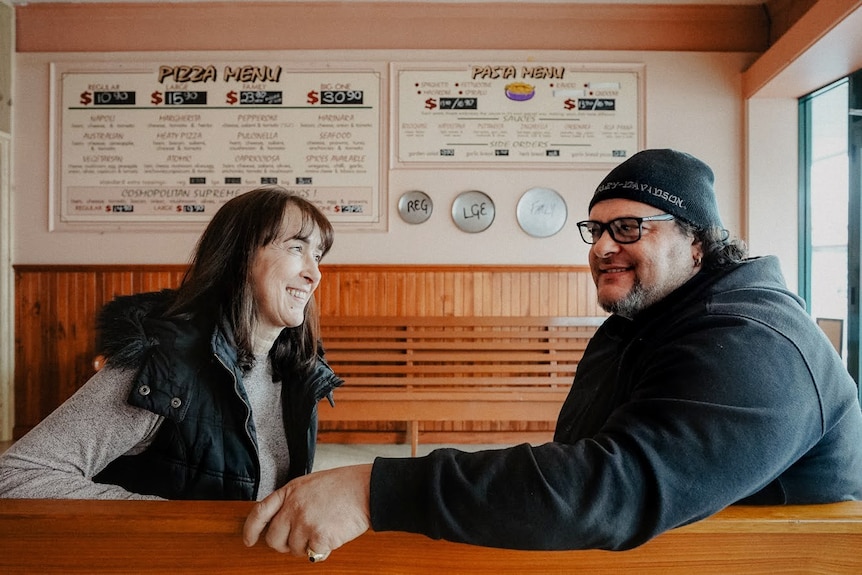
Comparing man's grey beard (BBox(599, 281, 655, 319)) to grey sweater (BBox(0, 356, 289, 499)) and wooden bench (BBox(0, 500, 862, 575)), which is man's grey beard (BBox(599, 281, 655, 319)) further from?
grey sweater (BBox(0, 356, 289, 499))

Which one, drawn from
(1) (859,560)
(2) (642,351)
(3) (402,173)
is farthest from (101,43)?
(1) (859,560)

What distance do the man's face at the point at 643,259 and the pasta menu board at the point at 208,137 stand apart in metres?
3.30

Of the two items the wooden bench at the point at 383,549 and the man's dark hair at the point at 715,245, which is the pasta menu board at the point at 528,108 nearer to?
the man's dark hair at the point at 715,245

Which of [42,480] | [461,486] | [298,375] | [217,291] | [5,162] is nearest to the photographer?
[461,486]

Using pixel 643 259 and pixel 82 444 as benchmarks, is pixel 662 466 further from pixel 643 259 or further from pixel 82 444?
pixel 82 444

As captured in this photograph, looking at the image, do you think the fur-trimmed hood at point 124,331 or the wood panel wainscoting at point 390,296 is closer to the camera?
the fur-trimmed hood at point 124,331

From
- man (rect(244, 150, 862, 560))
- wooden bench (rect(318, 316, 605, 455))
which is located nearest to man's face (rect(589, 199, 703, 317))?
man (rect(244, 150, 862, 560))

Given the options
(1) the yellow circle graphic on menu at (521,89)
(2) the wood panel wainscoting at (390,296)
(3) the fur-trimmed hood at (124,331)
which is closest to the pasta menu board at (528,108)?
(1) the yellow circle graphic on menu at (521,89)

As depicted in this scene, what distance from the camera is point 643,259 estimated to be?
1.23m

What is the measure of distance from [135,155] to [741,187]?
15.3ft

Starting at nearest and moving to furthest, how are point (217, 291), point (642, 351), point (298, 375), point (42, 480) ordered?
point (42, 480) < point (642, 351) < point (217, 291) < point (298, 375)

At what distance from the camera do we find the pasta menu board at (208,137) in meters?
4.43

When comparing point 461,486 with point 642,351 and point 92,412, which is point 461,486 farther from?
point 92,412

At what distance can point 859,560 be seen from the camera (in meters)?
0.85
